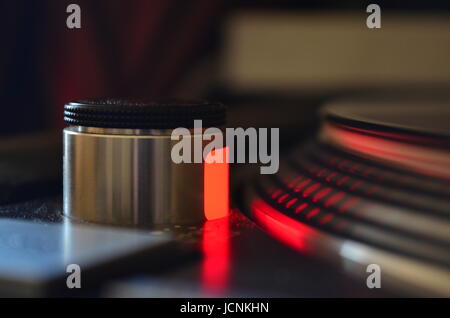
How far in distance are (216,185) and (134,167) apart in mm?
107

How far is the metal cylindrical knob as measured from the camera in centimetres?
76

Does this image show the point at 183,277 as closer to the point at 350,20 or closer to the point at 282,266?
the point at 282,266

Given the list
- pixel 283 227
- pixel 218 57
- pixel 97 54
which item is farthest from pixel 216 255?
pixel 218 57

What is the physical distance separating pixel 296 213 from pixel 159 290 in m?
0.26

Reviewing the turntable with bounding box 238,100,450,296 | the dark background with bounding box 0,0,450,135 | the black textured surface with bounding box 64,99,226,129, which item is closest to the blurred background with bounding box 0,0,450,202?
the dark background with bounding box 0,0,450,135

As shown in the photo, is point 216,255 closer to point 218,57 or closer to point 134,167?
point 134,167

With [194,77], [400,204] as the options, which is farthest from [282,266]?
[194,77]

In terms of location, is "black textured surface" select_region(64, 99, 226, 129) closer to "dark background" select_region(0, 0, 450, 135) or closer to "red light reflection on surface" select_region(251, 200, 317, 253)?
"red light reflection on surface" select_region(251, 200, 317, 253)

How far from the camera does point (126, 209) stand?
767 millimetres

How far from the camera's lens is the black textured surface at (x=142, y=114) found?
762 millimetres

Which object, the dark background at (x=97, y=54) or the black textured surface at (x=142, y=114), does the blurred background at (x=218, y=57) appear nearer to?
the dark background at (x=97, y=54)

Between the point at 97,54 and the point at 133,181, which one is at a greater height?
the point at 97,54

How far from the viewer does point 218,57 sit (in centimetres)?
310

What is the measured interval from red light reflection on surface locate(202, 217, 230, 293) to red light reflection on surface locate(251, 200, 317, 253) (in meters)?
0.05
